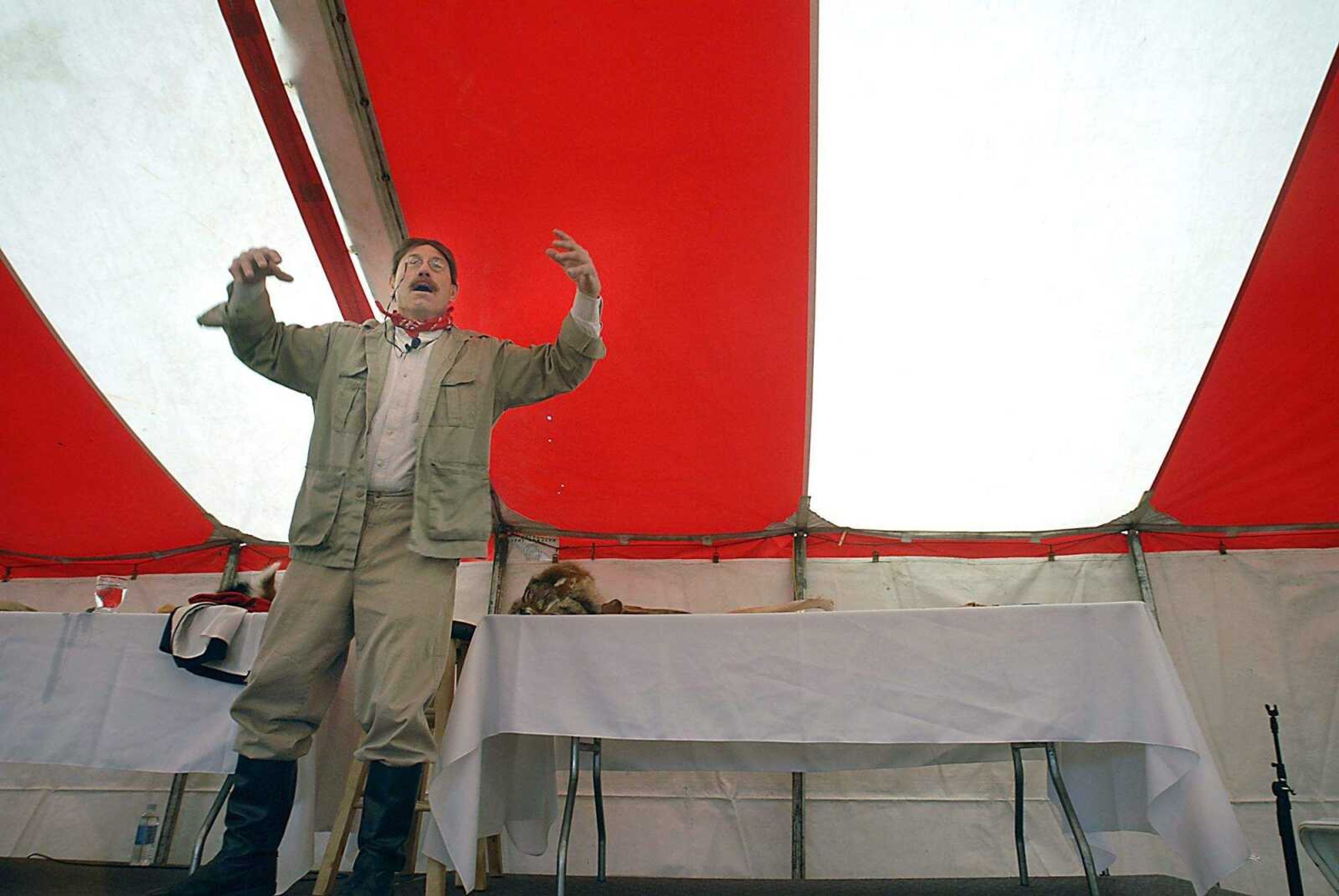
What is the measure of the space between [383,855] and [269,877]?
240mm

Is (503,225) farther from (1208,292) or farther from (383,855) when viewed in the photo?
(1208,292)

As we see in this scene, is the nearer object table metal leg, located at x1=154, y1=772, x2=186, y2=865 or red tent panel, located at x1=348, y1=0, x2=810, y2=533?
red tent panel, located at x1=348, y1=0, x2=810, y2=533

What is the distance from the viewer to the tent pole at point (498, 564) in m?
3.33

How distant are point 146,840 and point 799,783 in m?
2.75

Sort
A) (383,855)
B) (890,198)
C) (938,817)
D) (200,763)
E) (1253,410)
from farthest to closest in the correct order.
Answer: (938,817), (1253,410), (890,198), (200,763), (383,855)

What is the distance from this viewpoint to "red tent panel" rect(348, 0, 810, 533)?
1976mm

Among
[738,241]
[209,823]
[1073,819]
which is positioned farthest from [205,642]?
[1073,819]

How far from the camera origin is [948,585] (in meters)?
3.22

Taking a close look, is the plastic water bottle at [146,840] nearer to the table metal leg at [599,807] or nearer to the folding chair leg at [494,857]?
the folding chair leg at [494,857]

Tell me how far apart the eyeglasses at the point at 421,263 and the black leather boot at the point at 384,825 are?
1.08m

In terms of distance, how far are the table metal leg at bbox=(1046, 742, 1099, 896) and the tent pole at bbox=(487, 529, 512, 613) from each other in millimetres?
2277

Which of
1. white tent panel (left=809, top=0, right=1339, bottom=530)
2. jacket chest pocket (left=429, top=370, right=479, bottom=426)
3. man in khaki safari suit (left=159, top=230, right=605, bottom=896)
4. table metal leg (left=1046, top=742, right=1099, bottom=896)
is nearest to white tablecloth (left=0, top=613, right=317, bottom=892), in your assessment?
man in khaki safari suit (left=159, top=230, right=605, bottom=896)

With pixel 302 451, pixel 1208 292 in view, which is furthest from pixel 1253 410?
pixel 302 451

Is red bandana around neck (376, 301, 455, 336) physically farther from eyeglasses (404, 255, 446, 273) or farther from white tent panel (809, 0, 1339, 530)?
white tent panel (809, 0, 1339, 530)
